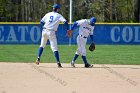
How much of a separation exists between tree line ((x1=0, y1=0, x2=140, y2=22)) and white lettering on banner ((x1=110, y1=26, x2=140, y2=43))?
2067 centimetres

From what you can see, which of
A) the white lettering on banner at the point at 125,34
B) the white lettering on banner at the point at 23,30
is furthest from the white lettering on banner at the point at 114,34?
the white lettering on banner at the point at 23,30

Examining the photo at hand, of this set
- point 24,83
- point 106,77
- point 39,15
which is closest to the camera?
point 24,83

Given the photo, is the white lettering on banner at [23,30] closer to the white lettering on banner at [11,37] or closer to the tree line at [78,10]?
the white lettering on banner at [11,37]

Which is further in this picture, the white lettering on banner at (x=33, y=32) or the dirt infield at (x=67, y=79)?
the white lettering on banner at (x=33, y=32)

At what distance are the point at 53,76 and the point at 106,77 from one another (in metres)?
1.32

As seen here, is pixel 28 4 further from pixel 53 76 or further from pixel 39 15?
pixel 53 76

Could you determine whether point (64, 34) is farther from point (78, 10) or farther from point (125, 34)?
point (78, 10)

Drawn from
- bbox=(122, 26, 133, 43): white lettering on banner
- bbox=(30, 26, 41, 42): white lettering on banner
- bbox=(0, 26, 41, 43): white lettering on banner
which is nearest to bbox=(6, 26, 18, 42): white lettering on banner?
bbox=(0, 26, 41, 43): white lettering on banner

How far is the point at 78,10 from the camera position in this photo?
53.4m

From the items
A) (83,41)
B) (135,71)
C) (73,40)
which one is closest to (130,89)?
(135,71)

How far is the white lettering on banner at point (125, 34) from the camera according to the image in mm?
30266

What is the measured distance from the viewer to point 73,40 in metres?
29.7

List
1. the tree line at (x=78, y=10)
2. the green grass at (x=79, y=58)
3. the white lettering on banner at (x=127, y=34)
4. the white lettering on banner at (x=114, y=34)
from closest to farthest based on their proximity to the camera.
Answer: the green grass at (x=79, y=58) < the white lettering on banner at (x=114, y=34) < the white lettering on banner at (x=127, y=34) < the tree line at (x=78, y=10)

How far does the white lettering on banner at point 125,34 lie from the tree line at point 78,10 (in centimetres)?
2067
